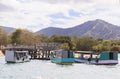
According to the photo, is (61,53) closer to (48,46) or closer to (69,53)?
(69,53)

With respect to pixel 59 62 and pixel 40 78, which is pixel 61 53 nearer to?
pixel 59 62

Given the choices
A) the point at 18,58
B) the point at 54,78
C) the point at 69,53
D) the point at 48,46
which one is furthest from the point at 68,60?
the point at 48,46

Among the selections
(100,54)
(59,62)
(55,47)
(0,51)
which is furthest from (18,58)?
(0,51)

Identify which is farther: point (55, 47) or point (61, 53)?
point (55, 47)

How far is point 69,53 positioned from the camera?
94.2 meters

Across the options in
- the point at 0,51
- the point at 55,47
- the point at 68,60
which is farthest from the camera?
the point at 0,51

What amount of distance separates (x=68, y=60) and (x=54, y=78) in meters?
39.7

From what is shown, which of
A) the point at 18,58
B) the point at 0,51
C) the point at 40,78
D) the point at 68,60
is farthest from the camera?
the point at 0,51

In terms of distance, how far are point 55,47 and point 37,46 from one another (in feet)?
31.3

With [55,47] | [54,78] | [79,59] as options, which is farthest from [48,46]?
[54,78]

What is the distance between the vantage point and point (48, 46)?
142375 millimetres

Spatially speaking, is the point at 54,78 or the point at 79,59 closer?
the point at 54,78

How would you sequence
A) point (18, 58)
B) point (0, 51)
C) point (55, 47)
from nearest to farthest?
1. point (18, 58)
2. point (55, 47)
3. point (0, 51)

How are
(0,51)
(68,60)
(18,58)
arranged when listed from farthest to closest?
(0,51), (18,58), (68,60)
